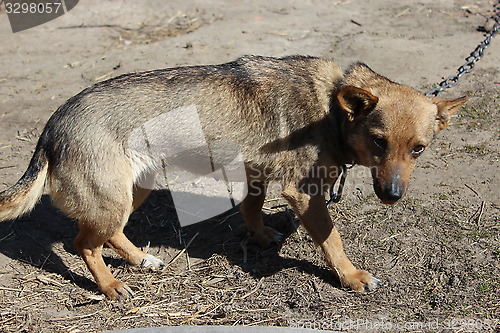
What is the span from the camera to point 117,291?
207 inches

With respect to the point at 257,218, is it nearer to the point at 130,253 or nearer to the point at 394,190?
the point at 130,253

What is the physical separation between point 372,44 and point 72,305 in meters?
6.71

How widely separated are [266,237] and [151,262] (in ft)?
3.92

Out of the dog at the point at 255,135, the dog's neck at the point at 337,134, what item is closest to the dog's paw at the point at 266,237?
the dog at the point at 255,135

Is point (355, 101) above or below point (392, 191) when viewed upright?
above

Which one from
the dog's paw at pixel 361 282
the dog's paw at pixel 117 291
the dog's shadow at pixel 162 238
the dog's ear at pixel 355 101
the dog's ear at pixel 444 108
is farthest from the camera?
the dog's shadow at pixel 162 238

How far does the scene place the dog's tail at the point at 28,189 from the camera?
4.89 metres

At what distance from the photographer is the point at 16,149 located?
739 cm

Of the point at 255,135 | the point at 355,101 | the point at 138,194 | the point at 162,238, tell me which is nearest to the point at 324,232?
the point at 255,135

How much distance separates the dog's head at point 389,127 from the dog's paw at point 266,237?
150 centimetres

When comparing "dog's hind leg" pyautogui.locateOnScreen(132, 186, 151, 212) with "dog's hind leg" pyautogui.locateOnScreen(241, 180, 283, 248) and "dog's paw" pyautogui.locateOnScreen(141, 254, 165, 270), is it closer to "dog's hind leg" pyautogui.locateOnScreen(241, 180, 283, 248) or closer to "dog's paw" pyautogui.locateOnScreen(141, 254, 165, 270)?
"dog's paw" pyautogui.locateOnScreen(141, 254, 165, 270)

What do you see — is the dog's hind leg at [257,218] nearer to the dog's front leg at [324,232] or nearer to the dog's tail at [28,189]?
the dog's front leg at [324,232]

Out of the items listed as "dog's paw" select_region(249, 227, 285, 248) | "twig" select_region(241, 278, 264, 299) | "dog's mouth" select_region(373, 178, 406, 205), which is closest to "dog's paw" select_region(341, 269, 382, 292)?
"twig" select_region(241, 278, 264, 299)

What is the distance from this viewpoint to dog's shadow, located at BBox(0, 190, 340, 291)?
5625mm
